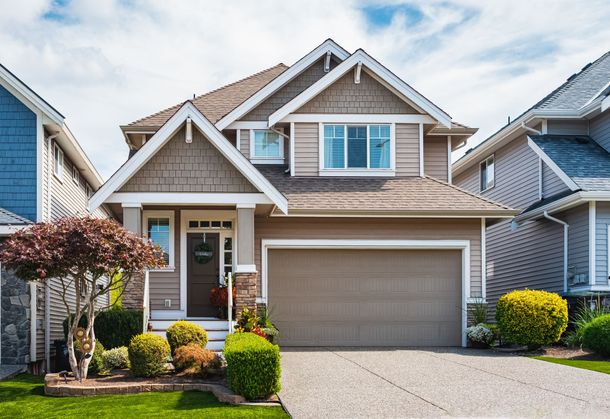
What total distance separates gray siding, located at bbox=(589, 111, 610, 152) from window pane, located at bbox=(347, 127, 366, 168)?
21.5 feet

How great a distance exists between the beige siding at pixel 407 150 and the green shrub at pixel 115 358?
9047 mm

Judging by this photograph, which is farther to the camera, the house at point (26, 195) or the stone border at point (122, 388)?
the house at point (26, 195)

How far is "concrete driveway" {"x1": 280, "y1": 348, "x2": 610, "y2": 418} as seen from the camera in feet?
33.8

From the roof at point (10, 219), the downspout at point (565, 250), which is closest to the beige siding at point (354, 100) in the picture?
the downspout at point (565, 250)

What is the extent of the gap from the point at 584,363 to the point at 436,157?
8.13m

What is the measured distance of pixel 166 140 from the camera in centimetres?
1623

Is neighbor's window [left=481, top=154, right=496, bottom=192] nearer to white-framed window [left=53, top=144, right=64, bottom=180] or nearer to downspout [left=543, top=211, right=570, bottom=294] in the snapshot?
downspout [left=543, top=211, right=570, bottom=294]

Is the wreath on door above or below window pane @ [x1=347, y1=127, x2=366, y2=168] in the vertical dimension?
below

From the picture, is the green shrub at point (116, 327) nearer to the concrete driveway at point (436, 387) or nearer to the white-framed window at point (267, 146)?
the concrete driveway at point (436, 387)

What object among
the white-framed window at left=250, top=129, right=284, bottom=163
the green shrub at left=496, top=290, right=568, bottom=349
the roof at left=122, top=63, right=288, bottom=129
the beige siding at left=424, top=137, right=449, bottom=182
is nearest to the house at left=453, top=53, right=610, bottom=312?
the green shrub at left=496, top=290, right=568, bottom=349

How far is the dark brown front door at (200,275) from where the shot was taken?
61.4 ft

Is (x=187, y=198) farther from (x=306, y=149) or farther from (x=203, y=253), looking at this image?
(x=306, y=149)

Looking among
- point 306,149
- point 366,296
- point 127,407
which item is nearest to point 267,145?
point 306,149

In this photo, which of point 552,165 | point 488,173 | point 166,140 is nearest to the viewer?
point 166,140
